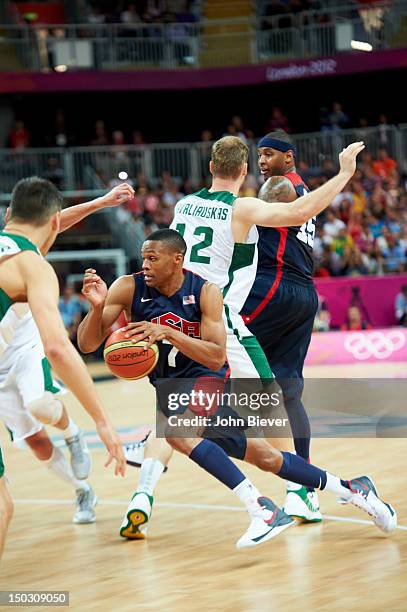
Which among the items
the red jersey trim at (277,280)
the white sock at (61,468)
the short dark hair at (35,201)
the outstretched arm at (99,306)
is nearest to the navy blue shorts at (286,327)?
the red jersey trim at (277,280)

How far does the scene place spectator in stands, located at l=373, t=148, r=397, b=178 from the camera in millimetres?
22016

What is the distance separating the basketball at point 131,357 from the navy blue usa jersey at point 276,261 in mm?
1242

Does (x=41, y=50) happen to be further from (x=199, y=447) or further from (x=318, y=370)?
(x=199, y=447)

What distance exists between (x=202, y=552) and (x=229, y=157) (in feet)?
7.67

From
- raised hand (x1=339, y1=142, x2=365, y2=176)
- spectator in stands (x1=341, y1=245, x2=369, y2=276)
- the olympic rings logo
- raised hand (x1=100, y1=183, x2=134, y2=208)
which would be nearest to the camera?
raised hand (x1=339, y1=142, x2=365, y2=176)

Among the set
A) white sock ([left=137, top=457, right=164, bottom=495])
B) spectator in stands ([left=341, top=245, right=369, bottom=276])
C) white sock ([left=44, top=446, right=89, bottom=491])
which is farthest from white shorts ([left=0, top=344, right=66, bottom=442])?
spectator in stands ([left=341, top=245, right=369, bottom=276])

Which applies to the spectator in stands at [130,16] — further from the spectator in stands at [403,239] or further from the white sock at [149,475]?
the white sock at [149,475]

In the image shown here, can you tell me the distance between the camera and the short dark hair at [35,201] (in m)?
4.72

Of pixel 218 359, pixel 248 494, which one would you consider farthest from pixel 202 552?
pixel 218 359

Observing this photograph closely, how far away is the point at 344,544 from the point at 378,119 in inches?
894

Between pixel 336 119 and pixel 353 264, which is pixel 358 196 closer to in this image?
pixel 353 264

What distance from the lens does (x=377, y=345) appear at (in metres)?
16.1

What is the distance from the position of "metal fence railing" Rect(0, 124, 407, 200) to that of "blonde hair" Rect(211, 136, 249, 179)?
Result: 15882 millimetres

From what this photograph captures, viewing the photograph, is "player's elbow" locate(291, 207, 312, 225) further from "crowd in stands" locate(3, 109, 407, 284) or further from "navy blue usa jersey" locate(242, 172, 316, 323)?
"crowd in stands" locate(3, 109, 407, 284)
